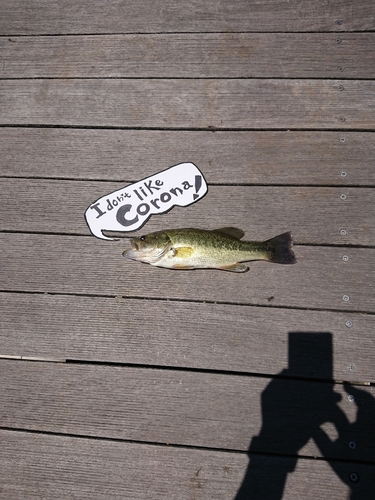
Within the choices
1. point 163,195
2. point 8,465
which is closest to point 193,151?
point 163,195

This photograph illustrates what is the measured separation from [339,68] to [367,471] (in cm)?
256

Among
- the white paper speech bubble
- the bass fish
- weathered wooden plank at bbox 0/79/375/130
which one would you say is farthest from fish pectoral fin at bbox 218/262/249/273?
weathered wooden plank at bbox 0/79/375/130

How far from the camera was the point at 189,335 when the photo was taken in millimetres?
2375

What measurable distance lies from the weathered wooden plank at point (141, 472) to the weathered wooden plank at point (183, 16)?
2885mm

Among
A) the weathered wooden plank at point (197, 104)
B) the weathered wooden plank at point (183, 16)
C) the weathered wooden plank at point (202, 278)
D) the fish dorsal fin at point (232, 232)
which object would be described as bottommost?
the weathered wooden plank at point (202, 278)

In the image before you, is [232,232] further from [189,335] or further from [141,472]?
[141,472]

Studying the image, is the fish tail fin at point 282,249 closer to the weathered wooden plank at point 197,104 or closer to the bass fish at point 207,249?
the bass fish at point 207,249

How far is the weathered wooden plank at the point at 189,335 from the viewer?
230cm

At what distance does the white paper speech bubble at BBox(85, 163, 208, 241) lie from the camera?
2570 mm

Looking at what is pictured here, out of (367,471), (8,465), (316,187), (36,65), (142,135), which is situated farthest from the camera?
(36,65)

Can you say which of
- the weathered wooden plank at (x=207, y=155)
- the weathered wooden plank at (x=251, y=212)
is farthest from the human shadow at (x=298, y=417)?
the weathered wooden plank at (x=207, y=155)

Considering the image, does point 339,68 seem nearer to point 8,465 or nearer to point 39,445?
point 39,445

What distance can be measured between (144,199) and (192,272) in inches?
22.9

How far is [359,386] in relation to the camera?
2.25 m
